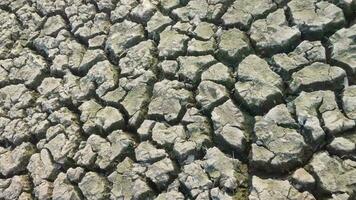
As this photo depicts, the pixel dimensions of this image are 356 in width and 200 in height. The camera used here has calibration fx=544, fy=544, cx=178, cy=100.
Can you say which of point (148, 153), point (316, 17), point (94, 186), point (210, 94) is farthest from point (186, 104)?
point (316, 17)

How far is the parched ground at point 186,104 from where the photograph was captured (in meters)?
1.70

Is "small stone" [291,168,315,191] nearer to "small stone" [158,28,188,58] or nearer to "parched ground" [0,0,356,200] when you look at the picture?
"parched ground" [0,0,356,200]

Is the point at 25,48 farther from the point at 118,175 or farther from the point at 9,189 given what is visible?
the point at 118,175

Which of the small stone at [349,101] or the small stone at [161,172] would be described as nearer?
the small stone at [349,101]

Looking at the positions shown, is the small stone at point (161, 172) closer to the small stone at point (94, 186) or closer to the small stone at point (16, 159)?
the small stone at point (94, 186)

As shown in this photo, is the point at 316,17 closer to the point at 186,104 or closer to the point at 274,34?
the point at 274,34

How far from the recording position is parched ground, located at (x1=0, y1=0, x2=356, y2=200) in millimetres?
1702

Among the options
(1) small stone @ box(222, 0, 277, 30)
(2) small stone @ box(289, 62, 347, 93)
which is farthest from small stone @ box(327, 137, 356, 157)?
(1) small stone @ box(222, 0, 277, 30)

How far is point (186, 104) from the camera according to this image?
1.97m

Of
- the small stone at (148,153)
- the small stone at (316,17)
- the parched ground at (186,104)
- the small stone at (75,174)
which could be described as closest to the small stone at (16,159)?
the parched ground at (186,104)

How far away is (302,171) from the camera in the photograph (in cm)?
164

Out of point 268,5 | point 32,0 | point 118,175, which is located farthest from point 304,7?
point 32,0

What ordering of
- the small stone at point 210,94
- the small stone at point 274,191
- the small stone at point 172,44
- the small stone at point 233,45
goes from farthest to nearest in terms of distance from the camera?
the small stone at point 172,44
the small stone at point 233,45
the small stone at point 210,94
the small stone at point 274,191

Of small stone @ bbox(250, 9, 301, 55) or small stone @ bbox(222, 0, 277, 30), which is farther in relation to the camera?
small stone @ bbox(222, 0, 277, 30)
